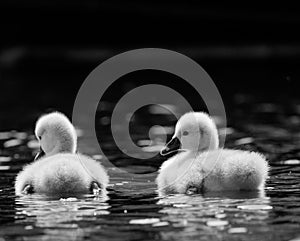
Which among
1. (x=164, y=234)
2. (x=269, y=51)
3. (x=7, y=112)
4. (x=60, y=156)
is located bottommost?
(x=164, y=234)

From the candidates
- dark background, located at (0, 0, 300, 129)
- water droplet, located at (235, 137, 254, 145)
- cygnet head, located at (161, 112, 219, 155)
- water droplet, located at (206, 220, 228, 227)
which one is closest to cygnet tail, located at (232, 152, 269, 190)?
cygnet head, located at (161, 112, 219, 155)

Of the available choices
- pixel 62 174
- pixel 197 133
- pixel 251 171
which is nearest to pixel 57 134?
pixel 62 174

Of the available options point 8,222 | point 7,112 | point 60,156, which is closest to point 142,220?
point 8,222

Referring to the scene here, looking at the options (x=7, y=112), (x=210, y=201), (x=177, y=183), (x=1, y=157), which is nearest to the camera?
(x=210, y=201)

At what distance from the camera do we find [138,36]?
2227cm

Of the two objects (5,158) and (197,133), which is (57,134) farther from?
(5,158)

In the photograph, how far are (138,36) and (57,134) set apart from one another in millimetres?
13081

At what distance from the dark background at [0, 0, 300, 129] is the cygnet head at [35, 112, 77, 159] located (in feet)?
34.0

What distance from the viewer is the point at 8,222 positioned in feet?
24.7

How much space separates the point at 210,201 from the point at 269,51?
13930mm

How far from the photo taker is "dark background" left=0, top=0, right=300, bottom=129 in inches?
835

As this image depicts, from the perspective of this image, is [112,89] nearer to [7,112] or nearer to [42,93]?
[42,93]

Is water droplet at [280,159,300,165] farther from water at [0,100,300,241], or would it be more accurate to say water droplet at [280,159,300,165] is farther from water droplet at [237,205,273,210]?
water droplet at [237,205,273,210]

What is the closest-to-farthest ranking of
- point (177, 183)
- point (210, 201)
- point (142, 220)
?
point (142, 220)
point (210, 201)
point (177, 183)
